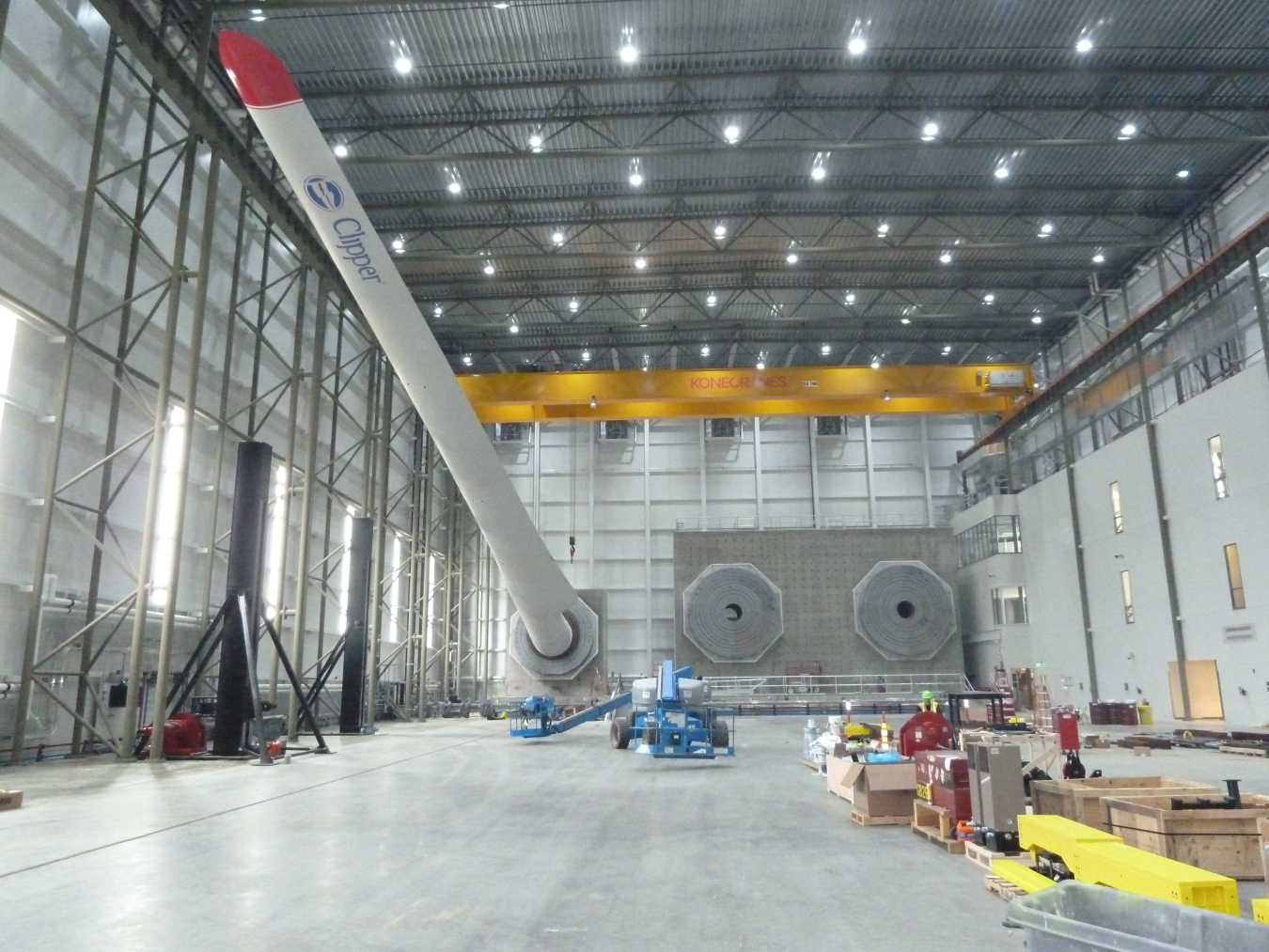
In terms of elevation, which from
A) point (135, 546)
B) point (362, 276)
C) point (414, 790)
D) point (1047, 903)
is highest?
point (362, 276)

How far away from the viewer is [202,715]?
1424 centimetres

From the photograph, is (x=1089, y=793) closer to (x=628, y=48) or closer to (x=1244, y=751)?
(x=1244, y=751)

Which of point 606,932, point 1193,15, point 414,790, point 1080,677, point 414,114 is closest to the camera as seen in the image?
point 606,932

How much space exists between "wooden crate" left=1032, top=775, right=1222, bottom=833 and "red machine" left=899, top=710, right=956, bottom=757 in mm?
2090

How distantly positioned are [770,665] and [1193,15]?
72.1ft

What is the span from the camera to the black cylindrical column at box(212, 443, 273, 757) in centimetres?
1190

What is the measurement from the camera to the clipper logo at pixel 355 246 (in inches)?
400

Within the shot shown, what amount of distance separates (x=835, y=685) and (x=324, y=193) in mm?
24177

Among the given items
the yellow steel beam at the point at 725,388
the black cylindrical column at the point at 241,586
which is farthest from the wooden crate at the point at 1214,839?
the yellow steel beam at the point at 725,388

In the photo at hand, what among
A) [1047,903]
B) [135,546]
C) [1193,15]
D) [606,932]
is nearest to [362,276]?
[135,546]

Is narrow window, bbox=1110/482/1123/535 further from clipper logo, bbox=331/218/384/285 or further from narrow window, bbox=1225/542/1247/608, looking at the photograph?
clipper logo, bbox=331/218/384/285

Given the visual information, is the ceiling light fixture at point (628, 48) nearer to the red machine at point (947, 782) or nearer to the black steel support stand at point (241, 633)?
the black steel support stand at point (241, 633)

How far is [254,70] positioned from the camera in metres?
8.87

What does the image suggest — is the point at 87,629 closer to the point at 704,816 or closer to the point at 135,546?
the point at 135,546
